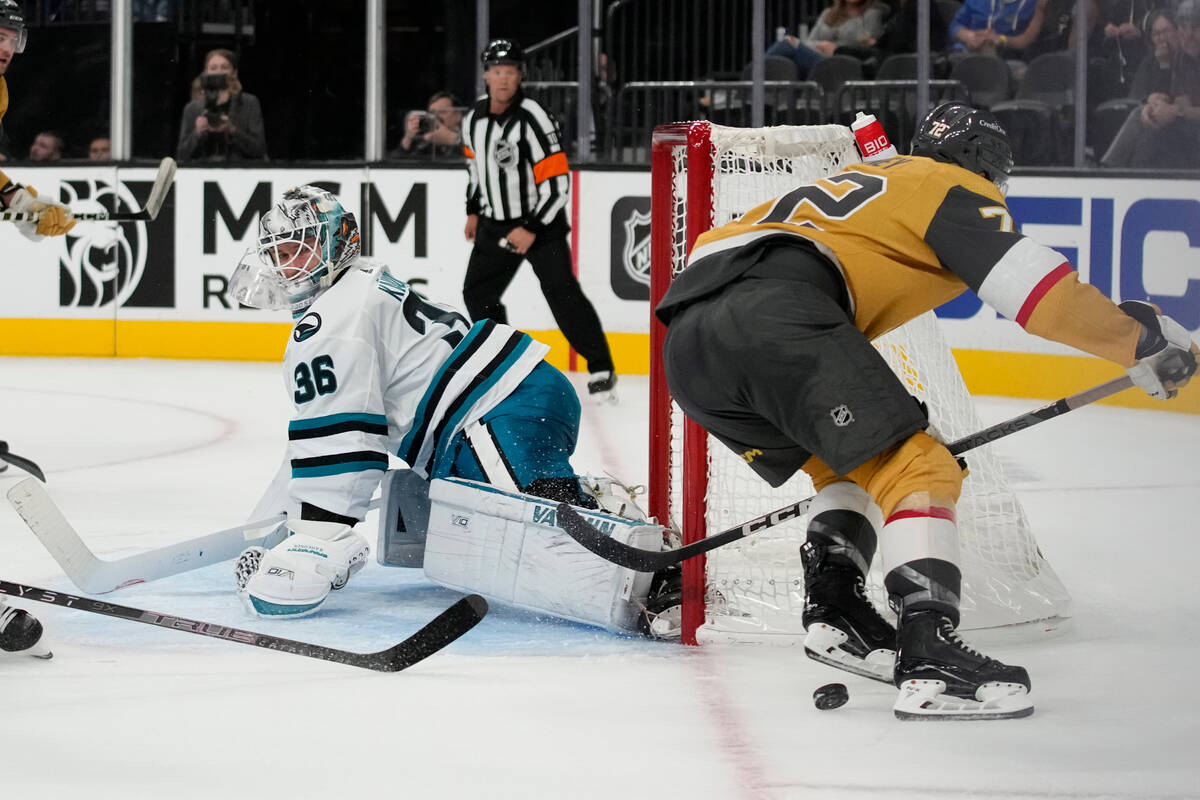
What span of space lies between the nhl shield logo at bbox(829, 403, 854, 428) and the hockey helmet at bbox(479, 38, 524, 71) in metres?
3.99

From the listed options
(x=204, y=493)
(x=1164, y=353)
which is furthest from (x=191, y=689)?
(x=204, y=493)

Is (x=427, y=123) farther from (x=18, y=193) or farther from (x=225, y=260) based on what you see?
(x=18, y=193)

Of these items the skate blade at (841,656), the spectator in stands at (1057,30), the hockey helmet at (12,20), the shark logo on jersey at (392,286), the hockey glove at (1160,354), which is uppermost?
the spectator in stands at (1057,30)

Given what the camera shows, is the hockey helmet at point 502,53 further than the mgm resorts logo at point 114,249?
No

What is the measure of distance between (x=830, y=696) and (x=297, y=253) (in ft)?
3.99

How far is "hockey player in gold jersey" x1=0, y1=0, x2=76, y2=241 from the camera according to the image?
4.12m

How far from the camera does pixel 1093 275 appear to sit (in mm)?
5797

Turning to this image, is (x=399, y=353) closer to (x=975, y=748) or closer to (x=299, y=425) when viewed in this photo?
(x=299, y=425)

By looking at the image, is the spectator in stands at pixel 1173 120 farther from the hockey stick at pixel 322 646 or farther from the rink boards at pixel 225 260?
the hockey stick at pixel 322 646

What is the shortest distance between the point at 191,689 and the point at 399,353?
73cm

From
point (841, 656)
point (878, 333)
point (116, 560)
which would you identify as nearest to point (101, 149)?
point (116, 560)

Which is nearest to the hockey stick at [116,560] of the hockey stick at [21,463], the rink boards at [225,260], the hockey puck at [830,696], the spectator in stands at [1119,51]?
the hockey puck at [830,696]

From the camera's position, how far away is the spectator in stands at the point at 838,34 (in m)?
7.00

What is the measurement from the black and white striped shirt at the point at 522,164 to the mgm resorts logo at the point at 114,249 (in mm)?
1849
